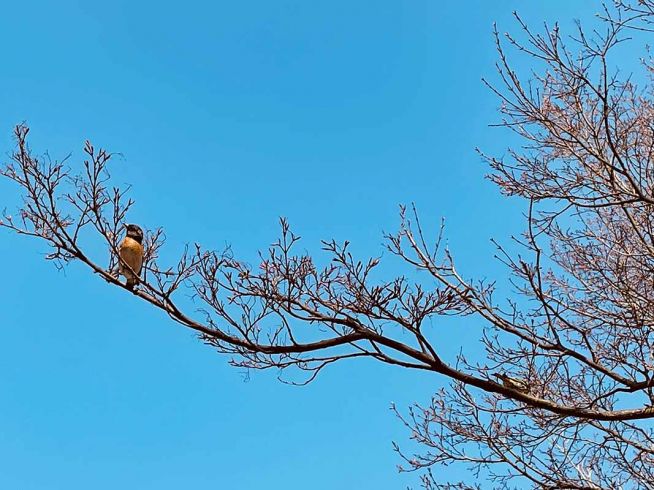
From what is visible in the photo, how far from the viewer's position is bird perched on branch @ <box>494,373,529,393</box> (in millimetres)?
4234

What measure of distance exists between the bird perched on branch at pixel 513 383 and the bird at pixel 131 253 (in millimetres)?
2304

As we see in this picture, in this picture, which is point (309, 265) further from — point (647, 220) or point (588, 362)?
point (647, 220)

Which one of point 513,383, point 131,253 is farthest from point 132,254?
point 513,383

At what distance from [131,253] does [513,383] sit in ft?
8.19

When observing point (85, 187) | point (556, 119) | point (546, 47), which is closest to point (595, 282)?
point (556, 119)

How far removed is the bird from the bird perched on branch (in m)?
2.30

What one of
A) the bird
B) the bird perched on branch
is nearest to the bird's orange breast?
the bird

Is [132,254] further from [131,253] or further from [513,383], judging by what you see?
[513,383]

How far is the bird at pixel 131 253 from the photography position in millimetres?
4086

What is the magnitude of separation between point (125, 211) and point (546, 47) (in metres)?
2.93

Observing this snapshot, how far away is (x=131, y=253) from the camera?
4.30 meters

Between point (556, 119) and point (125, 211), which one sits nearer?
Answer: point (125, 211)

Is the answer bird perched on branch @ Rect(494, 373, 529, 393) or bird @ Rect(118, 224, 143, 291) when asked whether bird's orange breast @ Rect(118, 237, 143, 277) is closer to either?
bird @ Rect(118, 224, 143, 291)

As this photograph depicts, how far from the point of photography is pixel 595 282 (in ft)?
18.2
